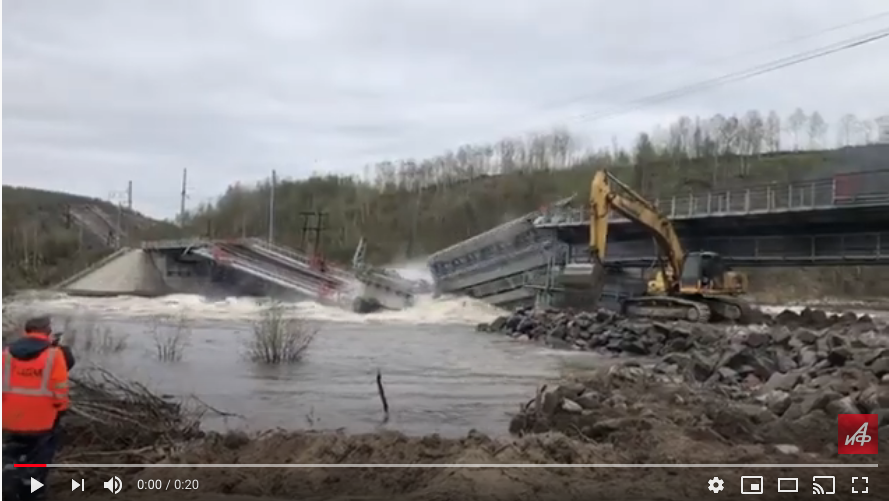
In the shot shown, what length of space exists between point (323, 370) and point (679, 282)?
1088cm

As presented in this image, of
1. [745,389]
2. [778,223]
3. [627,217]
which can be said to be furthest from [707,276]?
[745,389]

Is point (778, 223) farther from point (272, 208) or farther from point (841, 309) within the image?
point (272, 208)

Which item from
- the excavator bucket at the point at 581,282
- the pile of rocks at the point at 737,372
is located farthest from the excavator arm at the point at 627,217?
the pile of rocks at the point at 737,372

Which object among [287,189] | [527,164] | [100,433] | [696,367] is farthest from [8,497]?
[696,367]

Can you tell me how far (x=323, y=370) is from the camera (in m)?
9.80

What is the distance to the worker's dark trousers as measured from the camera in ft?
13.1

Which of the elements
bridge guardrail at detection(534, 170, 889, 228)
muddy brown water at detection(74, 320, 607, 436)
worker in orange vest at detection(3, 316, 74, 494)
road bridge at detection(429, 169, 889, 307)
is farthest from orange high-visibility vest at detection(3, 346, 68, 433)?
bridge guardrail at detection(534, 170, 889, 228)

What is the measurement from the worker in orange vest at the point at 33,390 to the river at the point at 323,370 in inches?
42.7

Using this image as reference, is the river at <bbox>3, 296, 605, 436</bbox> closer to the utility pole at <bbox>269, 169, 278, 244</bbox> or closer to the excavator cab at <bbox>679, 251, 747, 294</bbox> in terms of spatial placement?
the utility pole at <bbox>269, 169, 278, 244</bbox>

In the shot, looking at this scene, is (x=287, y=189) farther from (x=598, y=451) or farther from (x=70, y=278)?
(x=598, y=451)

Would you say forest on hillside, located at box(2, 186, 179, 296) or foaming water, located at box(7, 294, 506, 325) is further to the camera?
foaming water, located at box(7, 294, 506, 325)

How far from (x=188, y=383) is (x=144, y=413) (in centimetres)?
190
